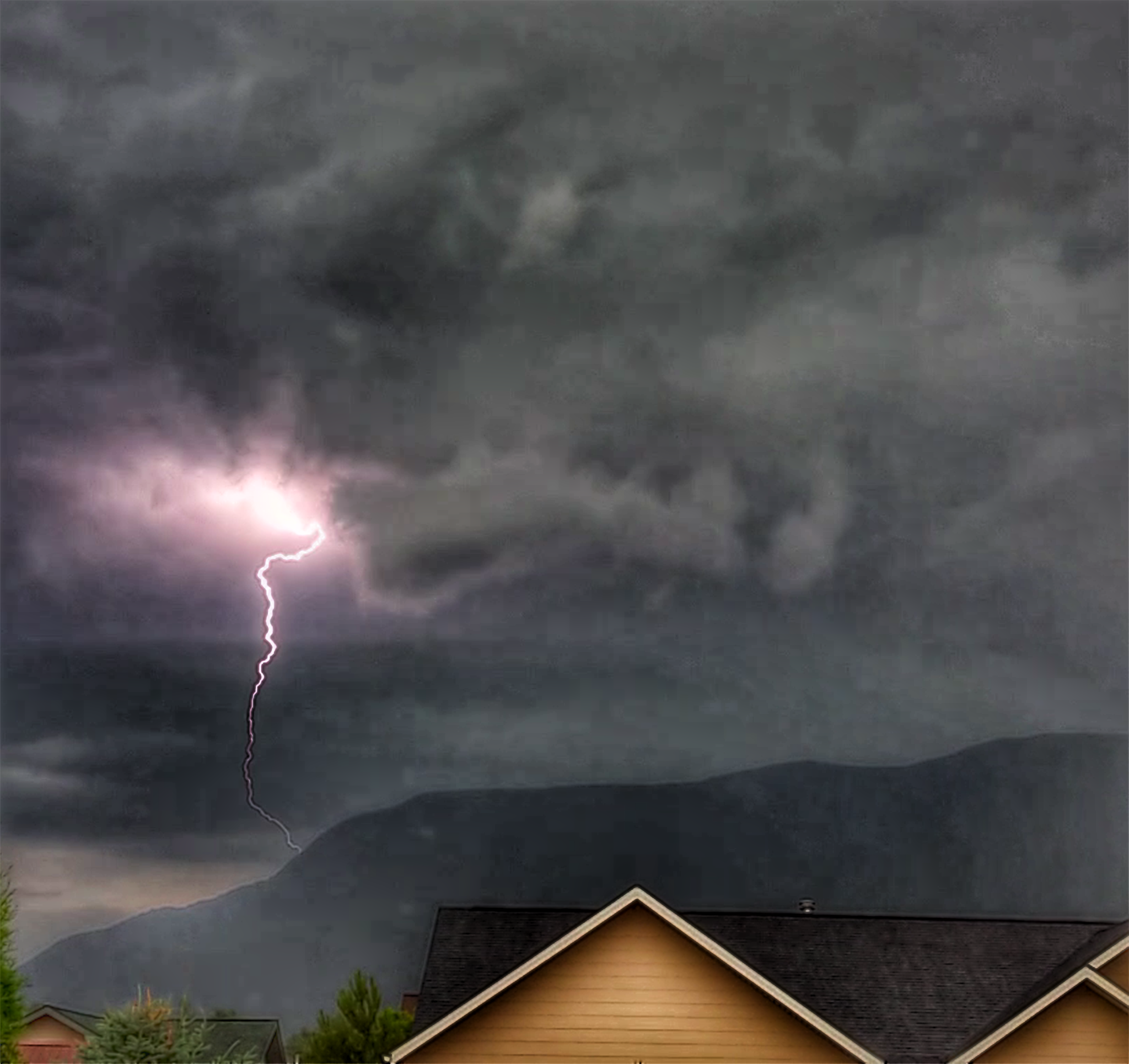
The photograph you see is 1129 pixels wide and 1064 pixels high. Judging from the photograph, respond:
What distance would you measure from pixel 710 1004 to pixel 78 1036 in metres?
3.28

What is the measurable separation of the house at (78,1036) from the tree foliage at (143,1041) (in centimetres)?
55

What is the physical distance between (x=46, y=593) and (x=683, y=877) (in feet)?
14.7

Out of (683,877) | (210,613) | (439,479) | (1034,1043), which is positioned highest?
(439,479)

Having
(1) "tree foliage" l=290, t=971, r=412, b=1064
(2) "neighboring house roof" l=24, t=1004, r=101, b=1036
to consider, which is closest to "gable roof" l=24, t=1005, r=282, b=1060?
(2) "neighboring house roof" l=24, t=1004, r=101, b=1036

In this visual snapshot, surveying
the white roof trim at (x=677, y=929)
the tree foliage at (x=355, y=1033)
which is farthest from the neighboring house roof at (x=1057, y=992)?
the tree foliage at (x=355, y=1033)

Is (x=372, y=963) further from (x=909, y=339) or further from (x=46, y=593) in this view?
(x=909, y=339)

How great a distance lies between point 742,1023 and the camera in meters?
5.26

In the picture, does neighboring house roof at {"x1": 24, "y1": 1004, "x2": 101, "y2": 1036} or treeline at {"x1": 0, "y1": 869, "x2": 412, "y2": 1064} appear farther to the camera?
neighboring house roof at {"x1": 24, "y1": 1004, "x2": 101, "y2": 1036}

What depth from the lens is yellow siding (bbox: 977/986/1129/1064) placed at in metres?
5.11

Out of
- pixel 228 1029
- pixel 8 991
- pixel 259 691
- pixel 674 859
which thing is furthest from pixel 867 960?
pixel 259 691

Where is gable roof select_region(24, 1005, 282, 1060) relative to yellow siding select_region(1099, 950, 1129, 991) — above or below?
below

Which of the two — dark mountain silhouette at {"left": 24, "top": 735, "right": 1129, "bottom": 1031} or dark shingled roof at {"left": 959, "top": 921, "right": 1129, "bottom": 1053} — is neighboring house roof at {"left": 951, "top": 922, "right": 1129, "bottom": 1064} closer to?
dark shingled roof at {"left": 959, "top": 921, "right": 1129, "bottom": 1053}

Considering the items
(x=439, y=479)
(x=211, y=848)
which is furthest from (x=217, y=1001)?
(x=439, y=479)

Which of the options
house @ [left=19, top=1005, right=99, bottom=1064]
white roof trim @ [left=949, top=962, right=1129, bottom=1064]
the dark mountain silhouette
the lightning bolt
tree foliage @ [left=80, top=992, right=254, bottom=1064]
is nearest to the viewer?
tree foliage @ [left=80, top=992, right=254, bottom=1064]
